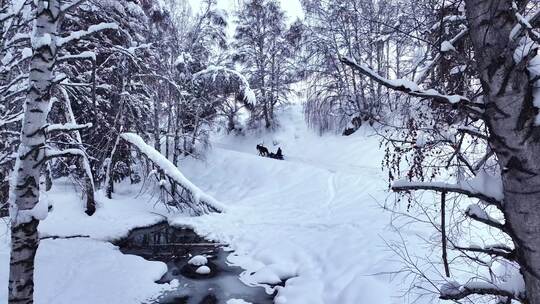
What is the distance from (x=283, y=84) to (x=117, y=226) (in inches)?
734

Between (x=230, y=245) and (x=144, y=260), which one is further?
(x=230, y=245)

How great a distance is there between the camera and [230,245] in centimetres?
1161

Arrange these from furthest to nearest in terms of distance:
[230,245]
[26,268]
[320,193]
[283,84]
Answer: [283,84] → [320,193] → [230,245] → [26,268]

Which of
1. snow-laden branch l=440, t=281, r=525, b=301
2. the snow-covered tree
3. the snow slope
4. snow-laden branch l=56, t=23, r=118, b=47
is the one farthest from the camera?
the snow-covered tree

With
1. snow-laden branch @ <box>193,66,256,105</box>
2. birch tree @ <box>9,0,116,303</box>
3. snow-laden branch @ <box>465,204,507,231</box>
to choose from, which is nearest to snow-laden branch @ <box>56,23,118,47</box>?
birch tree @ <box>9,0,116,303</box>

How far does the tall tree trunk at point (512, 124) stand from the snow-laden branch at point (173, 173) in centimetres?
1171

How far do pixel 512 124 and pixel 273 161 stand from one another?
60.7 ft

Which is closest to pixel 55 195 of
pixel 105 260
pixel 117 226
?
pixel 117 226

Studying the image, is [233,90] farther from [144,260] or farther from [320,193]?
[144,260]

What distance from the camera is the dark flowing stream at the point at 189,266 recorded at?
814 centimetres

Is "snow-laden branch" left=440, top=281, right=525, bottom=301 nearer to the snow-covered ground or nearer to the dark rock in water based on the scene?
the snow-covered ground

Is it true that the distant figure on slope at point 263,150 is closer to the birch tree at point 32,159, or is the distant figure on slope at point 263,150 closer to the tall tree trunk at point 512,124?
the birch tree at point 32,159

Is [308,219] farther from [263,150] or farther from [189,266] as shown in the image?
[263,150]

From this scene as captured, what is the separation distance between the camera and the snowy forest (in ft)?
6.84
